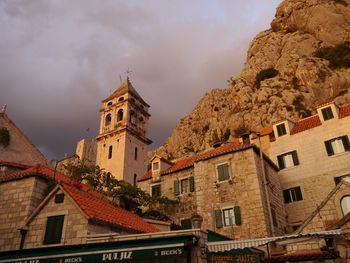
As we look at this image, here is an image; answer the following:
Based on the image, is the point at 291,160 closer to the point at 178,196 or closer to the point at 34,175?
the point at 178,196

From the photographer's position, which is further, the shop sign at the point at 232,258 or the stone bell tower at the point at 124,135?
the stone bell tower at the point at 124,135

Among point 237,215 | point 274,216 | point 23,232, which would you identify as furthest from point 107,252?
point 274,216

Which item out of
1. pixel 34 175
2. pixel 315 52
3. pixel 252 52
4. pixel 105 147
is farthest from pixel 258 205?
pixel 252 52

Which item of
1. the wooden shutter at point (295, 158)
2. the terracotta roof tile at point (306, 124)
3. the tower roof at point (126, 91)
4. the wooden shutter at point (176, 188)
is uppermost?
the tower roof at point (126, 91)

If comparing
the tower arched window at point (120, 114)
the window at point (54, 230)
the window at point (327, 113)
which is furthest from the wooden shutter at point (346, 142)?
the tower arched window at point (120, 114)

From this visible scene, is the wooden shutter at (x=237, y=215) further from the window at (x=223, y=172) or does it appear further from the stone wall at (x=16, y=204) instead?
the stone wall at (x=16, y=204)

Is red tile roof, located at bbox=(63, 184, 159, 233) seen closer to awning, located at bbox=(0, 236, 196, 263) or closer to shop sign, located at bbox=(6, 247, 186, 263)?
awning, located at bbox=(0, 236, 196, 263)

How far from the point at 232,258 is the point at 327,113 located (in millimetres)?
20506

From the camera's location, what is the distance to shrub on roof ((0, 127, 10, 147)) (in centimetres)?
2491

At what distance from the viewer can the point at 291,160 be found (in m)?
28.1

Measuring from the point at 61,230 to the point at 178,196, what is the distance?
1358 centimetres

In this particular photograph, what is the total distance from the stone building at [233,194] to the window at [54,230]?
456 inches

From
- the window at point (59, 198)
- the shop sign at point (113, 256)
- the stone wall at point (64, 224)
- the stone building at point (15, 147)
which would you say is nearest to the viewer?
the shop sign at point (113, 256)

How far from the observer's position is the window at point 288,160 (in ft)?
91.5
